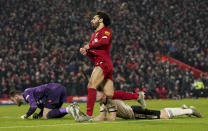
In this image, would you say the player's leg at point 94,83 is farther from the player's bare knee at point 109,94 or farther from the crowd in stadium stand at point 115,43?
the crowd in stadium stand at point 115,43

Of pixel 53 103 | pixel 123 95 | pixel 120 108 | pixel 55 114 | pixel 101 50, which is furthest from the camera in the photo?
pixel 53 103

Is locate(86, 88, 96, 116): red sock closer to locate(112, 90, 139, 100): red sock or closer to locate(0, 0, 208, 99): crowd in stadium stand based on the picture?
locate(112, 90, 139, 100): red sock

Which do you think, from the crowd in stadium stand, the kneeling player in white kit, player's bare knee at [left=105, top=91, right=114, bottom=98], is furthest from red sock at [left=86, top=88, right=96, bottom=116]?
the crowd in stadium stand

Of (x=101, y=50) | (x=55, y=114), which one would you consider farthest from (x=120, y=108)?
(x=55, y=114)

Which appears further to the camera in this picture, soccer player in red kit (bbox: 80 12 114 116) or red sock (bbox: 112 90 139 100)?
red sock (bbox: 112 90 139 100)

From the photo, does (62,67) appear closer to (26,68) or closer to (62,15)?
(26,68)

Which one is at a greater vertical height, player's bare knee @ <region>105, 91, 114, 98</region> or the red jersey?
the red jersey

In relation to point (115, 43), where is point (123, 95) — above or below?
below

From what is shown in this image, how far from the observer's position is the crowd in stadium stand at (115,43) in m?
28.7

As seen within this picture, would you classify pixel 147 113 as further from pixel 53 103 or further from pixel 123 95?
pixel 53 103

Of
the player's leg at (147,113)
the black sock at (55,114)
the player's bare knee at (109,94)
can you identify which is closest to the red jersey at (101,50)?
the player's bare knee at (109,94)

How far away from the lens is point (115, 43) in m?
33.5

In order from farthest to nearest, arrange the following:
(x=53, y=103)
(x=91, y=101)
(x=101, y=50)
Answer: (x=53, y=103)
(x=101, y=50)
(x=91, y=101)

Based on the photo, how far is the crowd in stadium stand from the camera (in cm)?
2873
